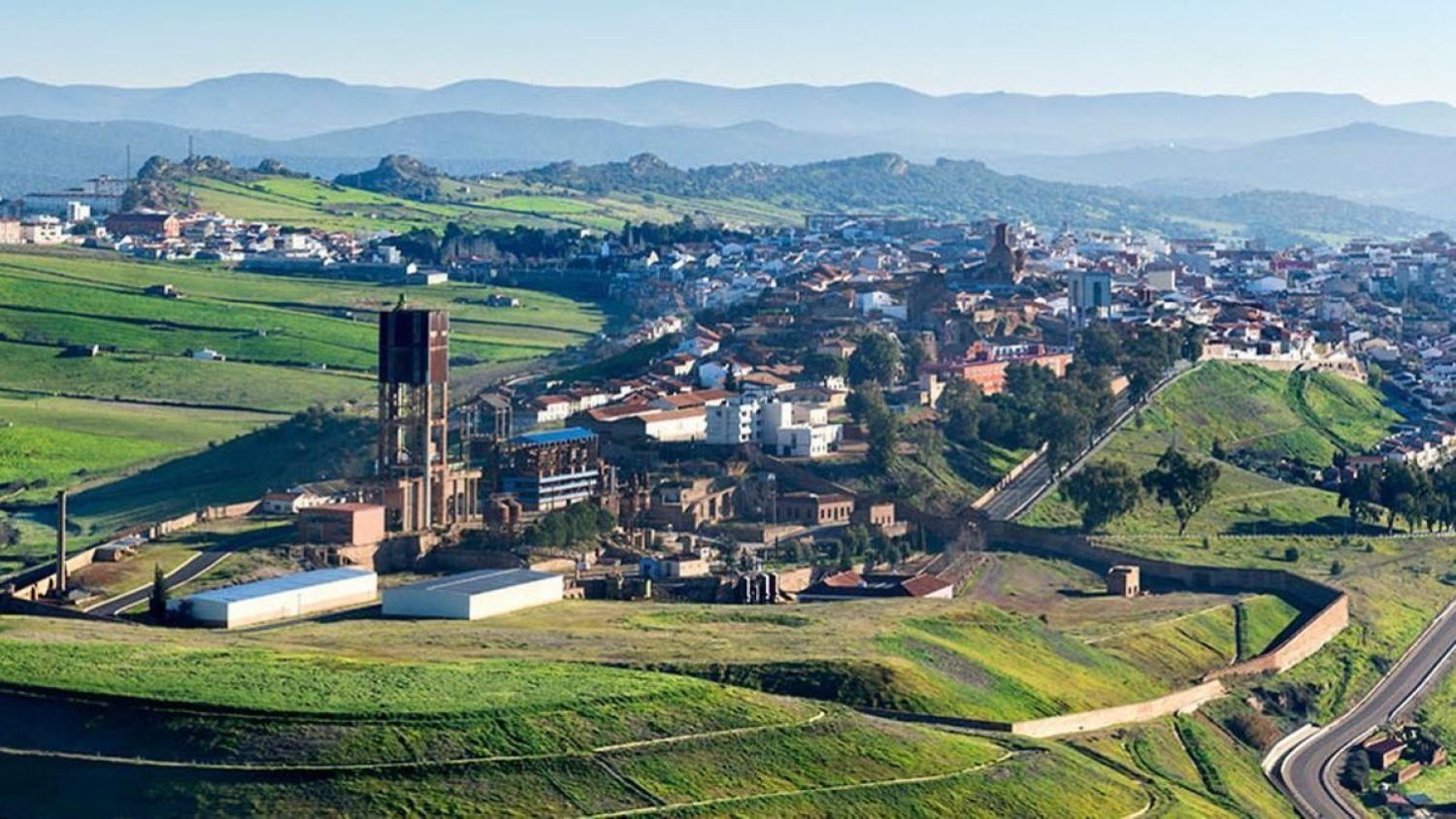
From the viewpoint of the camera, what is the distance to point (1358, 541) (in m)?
78.6

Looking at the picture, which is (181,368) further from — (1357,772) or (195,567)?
(1357,772)

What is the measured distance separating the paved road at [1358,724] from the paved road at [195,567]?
22.2 m

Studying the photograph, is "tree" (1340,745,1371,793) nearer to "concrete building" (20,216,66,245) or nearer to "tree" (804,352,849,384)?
"tree" (804,352,849,384)

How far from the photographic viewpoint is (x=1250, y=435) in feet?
303

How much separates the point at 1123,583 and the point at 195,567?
22.3 m

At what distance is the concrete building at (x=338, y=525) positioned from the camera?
6262cm

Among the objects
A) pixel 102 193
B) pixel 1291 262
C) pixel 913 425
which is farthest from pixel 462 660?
pixel 102 193

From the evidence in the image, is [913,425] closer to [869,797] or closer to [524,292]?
[869,797]

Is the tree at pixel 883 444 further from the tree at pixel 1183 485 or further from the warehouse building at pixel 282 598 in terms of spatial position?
the warehouse building at pixel 282 598

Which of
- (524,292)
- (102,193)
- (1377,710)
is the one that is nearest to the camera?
(1377,710)

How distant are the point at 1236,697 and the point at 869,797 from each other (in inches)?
701

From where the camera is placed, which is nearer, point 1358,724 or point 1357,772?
point 1357,772

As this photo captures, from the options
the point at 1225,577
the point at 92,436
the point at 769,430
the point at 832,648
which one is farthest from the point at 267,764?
the point at 92,436

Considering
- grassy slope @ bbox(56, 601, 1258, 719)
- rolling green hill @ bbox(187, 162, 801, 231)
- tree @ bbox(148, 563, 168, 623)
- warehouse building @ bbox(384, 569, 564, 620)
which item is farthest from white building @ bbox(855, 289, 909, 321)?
rolling green hill @ bbox(187, 162, 801, 231)
